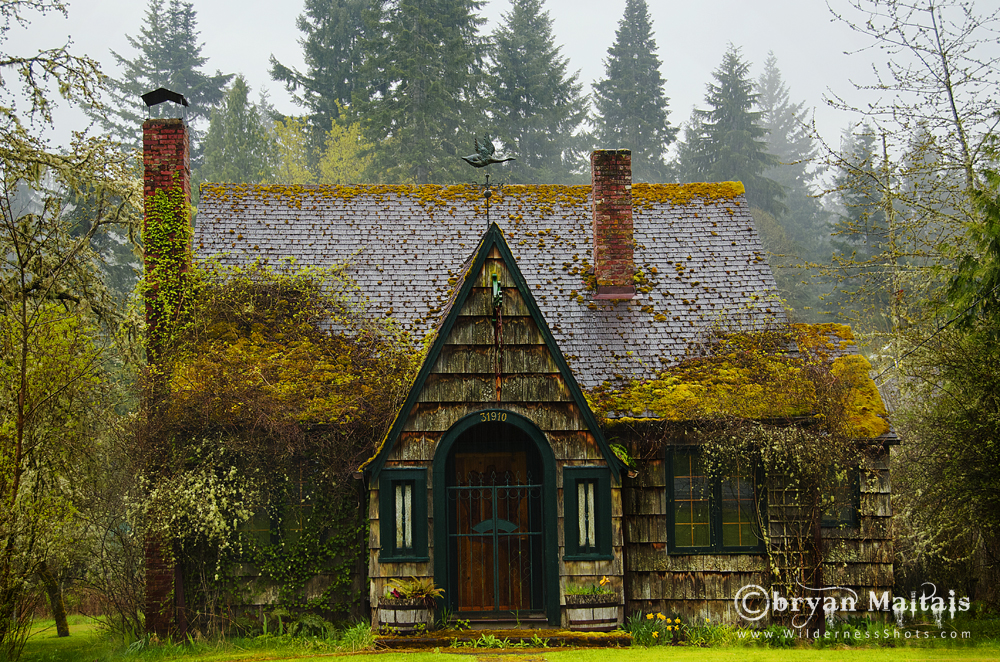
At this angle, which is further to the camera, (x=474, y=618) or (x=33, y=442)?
(x=474, y=618)

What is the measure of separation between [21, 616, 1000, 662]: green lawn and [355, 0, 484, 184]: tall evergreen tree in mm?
21679

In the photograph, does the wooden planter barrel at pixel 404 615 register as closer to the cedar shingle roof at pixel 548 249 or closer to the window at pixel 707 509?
the window at pixel 707 509

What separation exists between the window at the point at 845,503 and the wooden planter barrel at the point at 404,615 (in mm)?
6252

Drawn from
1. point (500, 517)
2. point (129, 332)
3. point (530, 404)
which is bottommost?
point (500, 517)

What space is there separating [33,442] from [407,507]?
4917mm

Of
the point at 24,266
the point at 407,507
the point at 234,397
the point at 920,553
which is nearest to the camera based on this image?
the point at 24,266

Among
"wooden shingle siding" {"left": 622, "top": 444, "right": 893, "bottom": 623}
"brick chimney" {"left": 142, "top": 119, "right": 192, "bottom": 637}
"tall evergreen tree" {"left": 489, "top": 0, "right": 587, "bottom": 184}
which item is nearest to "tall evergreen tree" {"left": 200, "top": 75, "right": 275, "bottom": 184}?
"tall evergreen tree" {"left": 489, "top": 0, "right": 587, "bottom": 184}

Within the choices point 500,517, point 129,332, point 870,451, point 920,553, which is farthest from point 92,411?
point 920,553

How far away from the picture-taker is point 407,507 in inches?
443

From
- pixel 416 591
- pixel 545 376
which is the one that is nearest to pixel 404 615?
pixel 416 591

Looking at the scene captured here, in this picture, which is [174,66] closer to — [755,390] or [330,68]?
[330,68]

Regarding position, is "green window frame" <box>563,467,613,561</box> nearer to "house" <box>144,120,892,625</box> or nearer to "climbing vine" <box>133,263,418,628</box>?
"house" <box>144,120,892,625</box>

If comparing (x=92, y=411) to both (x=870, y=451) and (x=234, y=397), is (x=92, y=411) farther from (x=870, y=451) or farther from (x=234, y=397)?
(x=870, y=451)

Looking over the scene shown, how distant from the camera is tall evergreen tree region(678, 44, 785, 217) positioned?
40531mm
